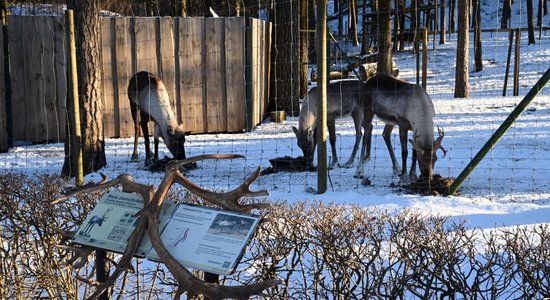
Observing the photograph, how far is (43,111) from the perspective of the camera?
12383mm

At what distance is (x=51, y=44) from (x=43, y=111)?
1.22 m

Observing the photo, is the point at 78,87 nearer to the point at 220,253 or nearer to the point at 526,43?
the point at 220,253

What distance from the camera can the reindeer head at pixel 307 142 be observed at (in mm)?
10319

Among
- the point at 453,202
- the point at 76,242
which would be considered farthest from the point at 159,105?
the point at 76,242

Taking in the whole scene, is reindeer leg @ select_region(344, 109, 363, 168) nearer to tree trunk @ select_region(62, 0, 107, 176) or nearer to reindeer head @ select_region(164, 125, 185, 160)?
reindeer head @ select_region(164, 125, 185, 160)

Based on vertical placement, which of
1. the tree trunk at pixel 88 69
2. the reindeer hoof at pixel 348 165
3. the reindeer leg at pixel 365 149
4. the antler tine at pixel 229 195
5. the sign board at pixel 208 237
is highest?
the tree trunk at pixel 88 69

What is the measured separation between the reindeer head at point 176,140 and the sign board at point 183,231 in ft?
22.9

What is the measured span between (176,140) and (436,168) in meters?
3.94

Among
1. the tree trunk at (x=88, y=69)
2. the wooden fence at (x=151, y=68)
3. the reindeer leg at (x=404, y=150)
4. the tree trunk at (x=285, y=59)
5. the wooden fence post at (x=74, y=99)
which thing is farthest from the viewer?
the tree trunk at (x=285, y=59)

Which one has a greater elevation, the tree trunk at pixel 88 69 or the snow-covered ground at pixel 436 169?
the tree trunk at pixel 88 69

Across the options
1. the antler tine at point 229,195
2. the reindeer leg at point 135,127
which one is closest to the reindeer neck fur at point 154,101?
the reindeer leg at point 135,127

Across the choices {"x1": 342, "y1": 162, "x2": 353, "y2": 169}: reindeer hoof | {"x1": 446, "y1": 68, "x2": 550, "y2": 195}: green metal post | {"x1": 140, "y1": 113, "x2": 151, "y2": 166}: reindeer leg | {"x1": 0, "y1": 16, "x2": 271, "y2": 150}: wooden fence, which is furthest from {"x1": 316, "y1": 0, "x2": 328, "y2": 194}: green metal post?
{"x1": 0, "y1": 16, "x2": 271, "y2": 150}: wooden fence

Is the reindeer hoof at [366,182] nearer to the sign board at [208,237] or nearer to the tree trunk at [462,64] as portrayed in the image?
the sign board at [208,237]

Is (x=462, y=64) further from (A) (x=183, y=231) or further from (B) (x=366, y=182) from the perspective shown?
(A) (x=183, y=231)
